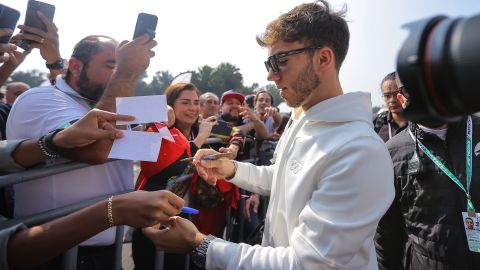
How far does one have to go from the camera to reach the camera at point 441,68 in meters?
0.60

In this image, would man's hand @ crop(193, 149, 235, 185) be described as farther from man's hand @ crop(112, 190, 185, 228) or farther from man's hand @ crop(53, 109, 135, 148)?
man's hand @ crop(112, 190, 185, 228)

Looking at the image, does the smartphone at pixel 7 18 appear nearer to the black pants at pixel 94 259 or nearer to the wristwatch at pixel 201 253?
the black pants at pixel 94 259

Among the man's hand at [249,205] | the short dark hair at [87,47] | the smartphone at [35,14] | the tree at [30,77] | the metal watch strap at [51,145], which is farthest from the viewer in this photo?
the tree at [30,77]

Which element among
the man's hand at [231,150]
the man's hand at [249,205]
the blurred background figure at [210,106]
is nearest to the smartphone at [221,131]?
the man's hand at [231,150]

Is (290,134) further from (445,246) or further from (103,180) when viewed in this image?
(445,246)

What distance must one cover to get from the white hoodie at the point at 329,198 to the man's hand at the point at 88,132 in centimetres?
77

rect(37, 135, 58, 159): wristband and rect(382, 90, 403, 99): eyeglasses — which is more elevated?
rect(382, 90, 403, 99): eyeglasses

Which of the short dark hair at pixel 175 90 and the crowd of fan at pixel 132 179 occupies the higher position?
the short dark hair at pixel 175 90

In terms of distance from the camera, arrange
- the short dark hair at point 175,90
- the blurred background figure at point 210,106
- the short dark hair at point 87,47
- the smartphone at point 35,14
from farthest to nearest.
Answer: the blurred background figure at point 210,106 < the short dark hair at point 175,90 < the smartphone at point 35,14 < the short dark hair at point 87,47

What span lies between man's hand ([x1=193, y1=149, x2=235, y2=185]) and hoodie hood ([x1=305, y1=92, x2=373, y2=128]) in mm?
801

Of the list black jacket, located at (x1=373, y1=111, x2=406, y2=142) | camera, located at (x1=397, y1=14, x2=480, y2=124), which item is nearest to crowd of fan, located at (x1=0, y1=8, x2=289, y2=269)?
camera, located at (x1=397, y1=14, x2=480, y2=124)

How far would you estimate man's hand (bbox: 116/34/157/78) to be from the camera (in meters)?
1.65

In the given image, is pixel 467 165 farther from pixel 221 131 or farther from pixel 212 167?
pixel 221 131

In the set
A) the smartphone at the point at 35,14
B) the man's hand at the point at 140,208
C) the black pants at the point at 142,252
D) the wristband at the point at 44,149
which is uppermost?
the smartphone at the point at 35,14
